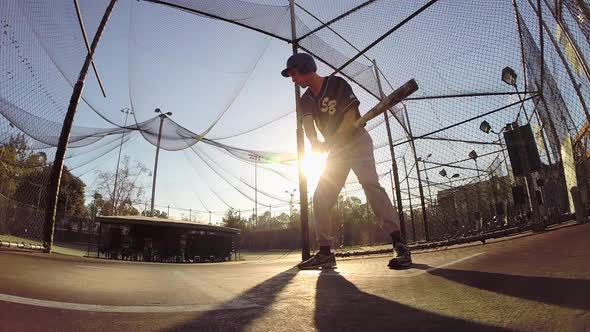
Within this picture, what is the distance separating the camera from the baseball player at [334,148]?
2984mm

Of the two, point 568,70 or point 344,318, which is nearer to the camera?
point 344,318

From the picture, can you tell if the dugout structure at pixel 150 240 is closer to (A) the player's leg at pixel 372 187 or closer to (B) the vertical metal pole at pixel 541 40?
(A) the player's leg at pixel 372 187

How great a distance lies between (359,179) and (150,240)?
14507mm

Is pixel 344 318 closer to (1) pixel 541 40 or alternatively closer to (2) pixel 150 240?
(1) pixel 541 40

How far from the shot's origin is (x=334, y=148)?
3203mm

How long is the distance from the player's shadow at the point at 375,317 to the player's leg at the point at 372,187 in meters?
1.58

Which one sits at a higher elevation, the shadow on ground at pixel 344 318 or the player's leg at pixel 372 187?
the player's leg at pixel 372 187

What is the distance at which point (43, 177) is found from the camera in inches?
455

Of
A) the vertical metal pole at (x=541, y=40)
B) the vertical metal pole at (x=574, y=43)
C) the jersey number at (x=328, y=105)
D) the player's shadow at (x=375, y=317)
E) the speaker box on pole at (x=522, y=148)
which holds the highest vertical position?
the vertical metal pole at (x=541, y=40)

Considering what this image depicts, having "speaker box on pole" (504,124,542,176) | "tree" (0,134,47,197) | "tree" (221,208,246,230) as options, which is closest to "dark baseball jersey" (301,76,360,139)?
"speaker box on pole" (504,124,542,176)

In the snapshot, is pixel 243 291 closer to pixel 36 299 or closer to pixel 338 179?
pixel 36 299

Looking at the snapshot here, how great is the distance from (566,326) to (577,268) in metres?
0.96

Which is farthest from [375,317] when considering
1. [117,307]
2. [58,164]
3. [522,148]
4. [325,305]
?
[522,148]

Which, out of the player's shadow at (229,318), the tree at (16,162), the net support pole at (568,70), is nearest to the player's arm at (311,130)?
the player's shadow at (229,318)
